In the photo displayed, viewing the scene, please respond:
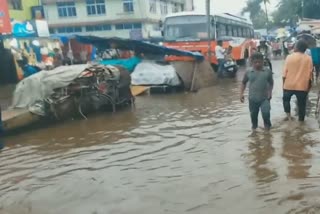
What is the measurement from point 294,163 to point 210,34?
12.6 metres

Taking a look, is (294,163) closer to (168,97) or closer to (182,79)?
(168,97)

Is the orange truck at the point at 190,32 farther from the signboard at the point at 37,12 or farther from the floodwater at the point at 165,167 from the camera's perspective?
the signboard at the point at 37,12

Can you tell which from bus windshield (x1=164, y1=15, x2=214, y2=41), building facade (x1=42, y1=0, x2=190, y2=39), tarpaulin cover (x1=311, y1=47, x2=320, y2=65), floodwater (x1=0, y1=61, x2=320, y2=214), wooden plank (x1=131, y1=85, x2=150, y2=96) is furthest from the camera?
building facade (x1=42, y1=0, x2=190, y2=39)

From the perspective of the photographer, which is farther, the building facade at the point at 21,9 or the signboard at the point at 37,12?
the building facade at the point at 21,9

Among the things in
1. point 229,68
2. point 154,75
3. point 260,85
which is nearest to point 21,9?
point 229,68

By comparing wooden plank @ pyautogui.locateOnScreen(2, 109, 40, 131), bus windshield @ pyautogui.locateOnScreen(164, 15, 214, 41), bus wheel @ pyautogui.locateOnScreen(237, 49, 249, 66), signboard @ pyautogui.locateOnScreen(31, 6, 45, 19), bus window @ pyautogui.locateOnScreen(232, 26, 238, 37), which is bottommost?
bus wheel @ pyautogui.locateOnScreen(237, 49, 249, 66)

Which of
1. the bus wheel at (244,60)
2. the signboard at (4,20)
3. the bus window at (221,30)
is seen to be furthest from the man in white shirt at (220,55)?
the signboard at (4,20)

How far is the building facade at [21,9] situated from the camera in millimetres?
28112

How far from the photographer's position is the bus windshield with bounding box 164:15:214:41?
1758 centimetres

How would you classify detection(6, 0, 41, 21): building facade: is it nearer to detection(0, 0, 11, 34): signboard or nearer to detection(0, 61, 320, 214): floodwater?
detection(0, 0, 11, 34): signboard

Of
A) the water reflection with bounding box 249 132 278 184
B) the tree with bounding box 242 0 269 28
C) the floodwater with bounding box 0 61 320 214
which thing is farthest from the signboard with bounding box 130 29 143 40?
the water reflection with bounding box 249 132 278 184

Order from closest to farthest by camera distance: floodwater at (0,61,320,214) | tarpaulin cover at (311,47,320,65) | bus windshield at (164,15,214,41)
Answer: floodwater at (0,61,320,214)
tarpaulin cover at (311,47,320,65)
bus windshield at (164,15,214,41)

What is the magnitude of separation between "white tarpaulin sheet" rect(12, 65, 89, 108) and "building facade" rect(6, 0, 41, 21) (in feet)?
66.5

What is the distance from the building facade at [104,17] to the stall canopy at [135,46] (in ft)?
92.1
